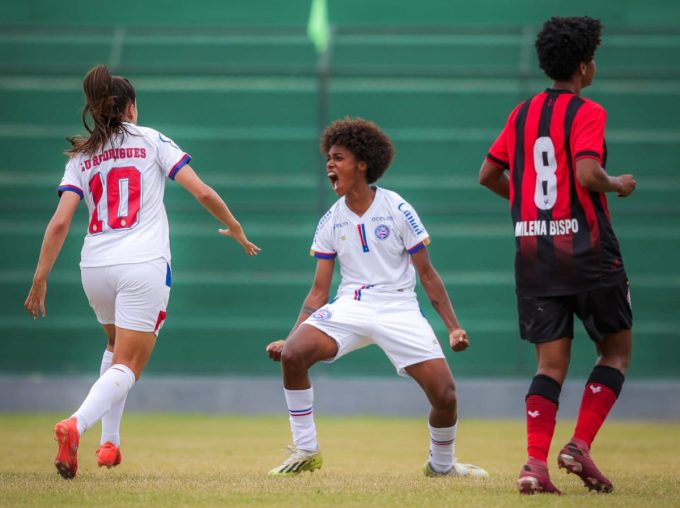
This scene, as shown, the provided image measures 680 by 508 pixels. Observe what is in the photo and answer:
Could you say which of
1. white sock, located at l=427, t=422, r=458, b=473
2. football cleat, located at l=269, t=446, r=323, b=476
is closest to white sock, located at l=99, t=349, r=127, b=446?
football cleat, located at l=269, t=446, r=323, b=476

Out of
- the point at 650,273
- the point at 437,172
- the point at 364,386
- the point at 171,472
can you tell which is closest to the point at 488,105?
the point at 437,172

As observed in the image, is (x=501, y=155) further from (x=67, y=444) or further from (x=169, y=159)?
(x=67, y=444)

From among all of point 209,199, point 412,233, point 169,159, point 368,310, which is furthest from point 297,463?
point 169,159

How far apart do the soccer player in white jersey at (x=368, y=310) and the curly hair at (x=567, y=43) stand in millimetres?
1273

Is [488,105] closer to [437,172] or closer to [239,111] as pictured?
[437,172]

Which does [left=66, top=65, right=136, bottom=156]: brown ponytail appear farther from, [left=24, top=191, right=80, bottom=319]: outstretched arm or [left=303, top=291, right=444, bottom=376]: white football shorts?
[left=303, top=291, right=444, bottom=376]: white football shorts

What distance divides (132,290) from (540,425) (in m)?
2.07

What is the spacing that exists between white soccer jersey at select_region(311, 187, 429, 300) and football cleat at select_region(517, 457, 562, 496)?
153cm

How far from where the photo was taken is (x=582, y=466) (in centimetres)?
527

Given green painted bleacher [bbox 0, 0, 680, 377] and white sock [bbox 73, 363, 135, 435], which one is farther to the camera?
green painted bleacher [bbox 0, 0, 680, 377]

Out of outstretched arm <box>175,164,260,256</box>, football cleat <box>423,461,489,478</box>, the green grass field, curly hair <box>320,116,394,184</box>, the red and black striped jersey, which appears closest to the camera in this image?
the green grass field

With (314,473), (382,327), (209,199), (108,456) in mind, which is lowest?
(314,473)

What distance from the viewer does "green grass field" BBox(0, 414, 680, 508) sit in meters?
5.05

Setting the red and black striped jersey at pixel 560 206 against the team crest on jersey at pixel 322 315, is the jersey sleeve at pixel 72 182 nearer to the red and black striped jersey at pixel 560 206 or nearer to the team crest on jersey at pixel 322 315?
the team crest on jersey at pixel 322 315
